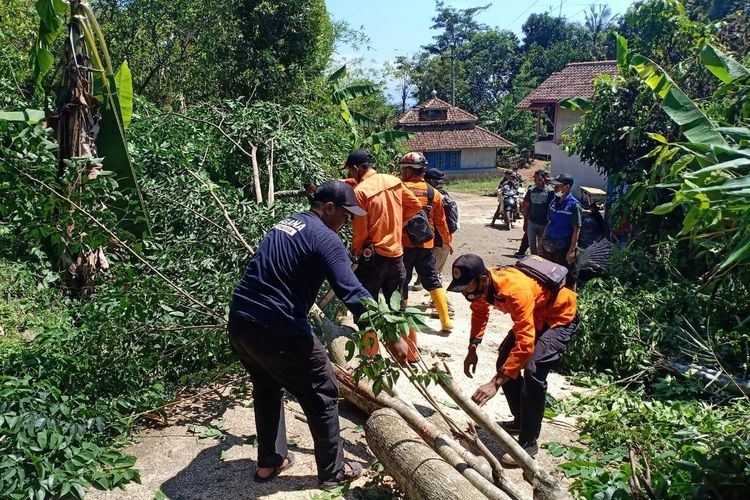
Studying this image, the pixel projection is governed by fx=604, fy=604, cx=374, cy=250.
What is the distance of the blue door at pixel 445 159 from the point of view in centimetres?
3162

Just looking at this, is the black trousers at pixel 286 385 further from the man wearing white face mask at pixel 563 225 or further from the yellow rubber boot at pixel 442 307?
the man wearing white face mask at pixel 563 225

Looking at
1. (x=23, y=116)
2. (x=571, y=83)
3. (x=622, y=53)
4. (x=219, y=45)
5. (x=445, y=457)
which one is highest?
(x=219, y=45)

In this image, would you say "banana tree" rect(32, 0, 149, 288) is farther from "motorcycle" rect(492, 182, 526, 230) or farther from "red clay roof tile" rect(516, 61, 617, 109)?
"red clay roof tile" rect(516, 61, 617, 109)

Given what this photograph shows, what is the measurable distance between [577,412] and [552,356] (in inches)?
44.4

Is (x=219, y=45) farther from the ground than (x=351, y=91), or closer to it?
farther from the ground

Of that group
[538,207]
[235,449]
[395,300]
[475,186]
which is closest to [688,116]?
[395,300]

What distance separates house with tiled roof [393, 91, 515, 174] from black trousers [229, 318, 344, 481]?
92.1 feet

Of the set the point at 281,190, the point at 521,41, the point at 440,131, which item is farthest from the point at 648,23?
the point at 521,41

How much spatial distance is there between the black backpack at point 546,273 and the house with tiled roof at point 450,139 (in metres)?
27.2

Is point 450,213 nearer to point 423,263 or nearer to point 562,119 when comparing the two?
point 423,263

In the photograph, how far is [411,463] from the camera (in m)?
3.44

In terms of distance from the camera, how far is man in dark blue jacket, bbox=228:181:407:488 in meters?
3.40

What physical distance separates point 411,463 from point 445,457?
0.83ft

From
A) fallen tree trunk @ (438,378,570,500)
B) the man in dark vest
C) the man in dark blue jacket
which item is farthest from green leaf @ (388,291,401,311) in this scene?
the man in dark vest
